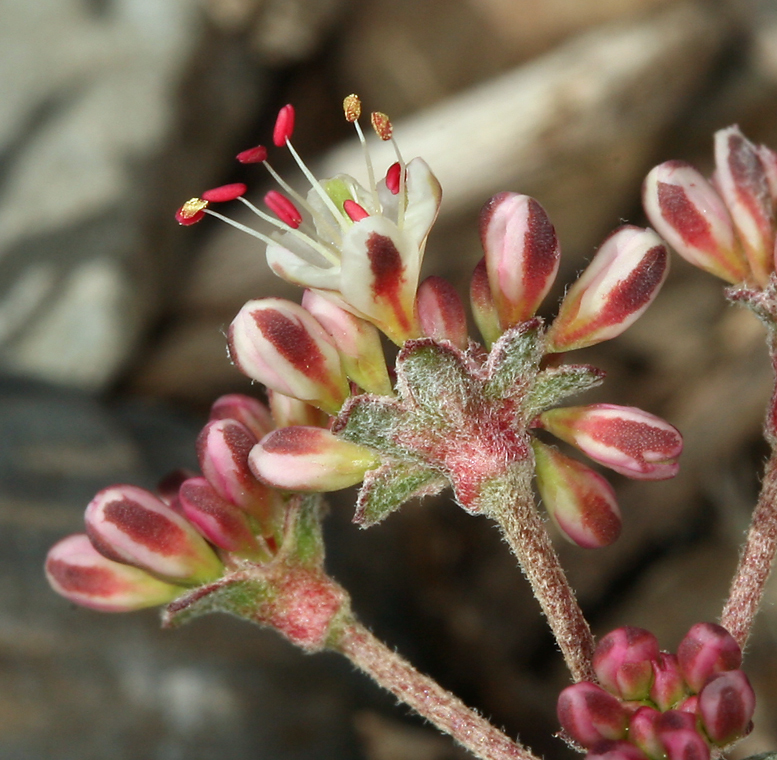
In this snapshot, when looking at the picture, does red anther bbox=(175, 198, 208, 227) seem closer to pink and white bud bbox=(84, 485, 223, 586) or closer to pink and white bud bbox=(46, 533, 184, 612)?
pink and white bud bbox=(84, 485, 223, 586)

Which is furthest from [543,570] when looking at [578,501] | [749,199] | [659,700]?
[749,199]

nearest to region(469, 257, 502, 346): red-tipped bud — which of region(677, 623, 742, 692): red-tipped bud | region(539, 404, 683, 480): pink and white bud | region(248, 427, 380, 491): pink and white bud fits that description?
region(539, 404, 683, 480): pink and white bud

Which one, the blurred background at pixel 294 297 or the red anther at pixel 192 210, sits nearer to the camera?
the red anther at pixel 192 210

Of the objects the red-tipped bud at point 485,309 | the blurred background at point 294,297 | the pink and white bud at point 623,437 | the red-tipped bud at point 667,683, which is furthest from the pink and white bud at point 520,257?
the blurred background at point 294,297

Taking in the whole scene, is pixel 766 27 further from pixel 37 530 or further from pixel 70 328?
pixel 37 530

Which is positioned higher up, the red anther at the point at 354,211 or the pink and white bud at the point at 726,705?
the red anther at the point at 354,211

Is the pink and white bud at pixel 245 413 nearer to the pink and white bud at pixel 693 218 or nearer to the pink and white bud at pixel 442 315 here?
the pink and white bud at pixel 442 315

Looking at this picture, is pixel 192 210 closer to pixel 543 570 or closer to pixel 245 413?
pixel 245 413

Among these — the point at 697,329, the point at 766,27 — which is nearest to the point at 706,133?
the point at 766,27
